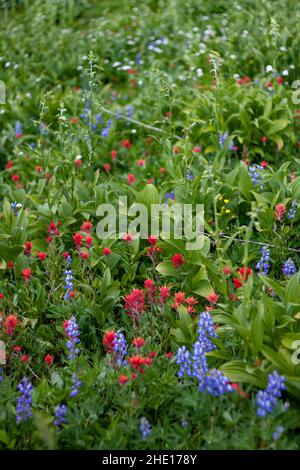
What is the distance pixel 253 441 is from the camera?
8.43 feet

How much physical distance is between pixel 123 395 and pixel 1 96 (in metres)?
4.95

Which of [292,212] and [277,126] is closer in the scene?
[292,212]

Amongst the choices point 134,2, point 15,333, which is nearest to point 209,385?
point 15,333

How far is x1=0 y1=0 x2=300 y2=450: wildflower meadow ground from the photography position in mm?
2848

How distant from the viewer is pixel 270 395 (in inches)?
104

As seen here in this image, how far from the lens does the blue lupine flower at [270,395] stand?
2.61m

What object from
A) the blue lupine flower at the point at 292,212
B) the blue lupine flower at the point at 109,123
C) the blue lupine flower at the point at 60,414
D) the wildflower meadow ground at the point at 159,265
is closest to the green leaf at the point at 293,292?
the wildflower meadow ground at the point at 159,265

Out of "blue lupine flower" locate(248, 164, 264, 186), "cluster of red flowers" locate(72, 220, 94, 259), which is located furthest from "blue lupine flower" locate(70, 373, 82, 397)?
"blue lupine flower" locate(248, 164, 264, 186)

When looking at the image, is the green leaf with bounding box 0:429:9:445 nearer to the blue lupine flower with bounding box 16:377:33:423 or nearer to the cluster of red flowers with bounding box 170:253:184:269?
the blue lupine flower with bounding box 16:377:33:423

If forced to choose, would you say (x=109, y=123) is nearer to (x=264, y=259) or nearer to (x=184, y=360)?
(x=264, y=259)

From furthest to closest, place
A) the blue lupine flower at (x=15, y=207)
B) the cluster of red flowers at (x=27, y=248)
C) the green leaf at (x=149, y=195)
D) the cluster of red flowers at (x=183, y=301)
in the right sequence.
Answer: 1. the blue lupine flower at (x=15, y=207)
2. the green leaf at (x=149, y=195)
3. the cluster of red flowers at (x=27, y=248)
4. the cluster of red flowers at (x=183, y=301)

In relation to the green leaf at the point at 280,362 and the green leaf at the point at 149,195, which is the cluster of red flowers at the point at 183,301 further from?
the green leaf at the point at 149,195

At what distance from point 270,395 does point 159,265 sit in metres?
1.38

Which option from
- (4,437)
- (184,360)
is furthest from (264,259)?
(4,437)
